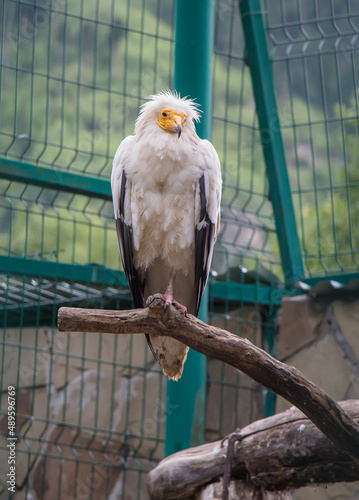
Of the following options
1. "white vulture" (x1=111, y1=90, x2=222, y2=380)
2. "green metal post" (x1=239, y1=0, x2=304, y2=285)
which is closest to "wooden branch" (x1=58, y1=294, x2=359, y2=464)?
"white vulture" (x1=111, y1=90, x2=222, y2=380)

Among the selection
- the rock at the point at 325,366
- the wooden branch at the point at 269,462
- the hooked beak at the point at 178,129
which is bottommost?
the wooden branch at the point at 269,462


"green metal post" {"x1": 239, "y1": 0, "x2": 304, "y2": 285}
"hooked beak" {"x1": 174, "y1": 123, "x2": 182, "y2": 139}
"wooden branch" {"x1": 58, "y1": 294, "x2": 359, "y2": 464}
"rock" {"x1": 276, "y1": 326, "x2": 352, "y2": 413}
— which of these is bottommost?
"wooden branch" {"x1": 58, "y1": 294, "x2": 359, "y2": 464}

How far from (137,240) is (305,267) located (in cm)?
169

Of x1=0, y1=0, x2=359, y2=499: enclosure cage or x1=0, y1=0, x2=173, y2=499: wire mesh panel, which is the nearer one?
x1=0, y1=0, x2=173, y2=499: wire mesh panel

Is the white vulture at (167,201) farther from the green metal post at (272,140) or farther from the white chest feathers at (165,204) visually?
the green metal post at (272,140)

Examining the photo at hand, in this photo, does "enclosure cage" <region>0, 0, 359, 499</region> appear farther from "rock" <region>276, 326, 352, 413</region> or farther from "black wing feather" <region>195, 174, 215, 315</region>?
"black wing feather" <region>195, 174, 215, 315</region>

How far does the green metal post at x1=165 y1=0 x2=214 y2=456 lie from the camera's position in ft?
12.5

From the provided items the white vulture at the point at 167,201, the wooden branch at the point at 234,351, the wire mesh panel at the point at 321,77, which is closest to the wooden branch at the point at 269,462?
the wooden branch at the point at 234,351

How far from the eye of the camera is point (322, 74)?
14.8 ft

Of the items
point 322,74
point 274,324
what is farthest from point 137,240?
point 322,74

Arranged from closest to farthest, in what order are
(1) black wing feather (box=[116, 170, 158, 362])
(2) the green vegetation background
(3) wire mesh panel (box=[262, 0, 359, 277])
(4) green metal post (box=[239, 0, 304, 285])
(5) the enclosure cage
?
(1) black wing feather (box=[116, 170, 158, 362]) → (2) the green vegetation background → (5) the enclosure cage → (3) wire mesh panel (box=[262, 0, 359, 277]) → (4) green metal post (box=[239, 0, 304, 285])

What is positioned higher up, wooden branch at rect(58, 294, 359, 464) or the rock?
the rock

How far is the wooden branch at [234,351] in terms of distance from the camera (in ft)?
7.69

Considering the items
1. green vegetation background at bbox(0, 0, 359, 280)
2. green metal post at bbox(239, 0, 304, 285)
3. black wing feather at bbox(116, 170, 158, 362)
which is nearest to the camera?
black wing feather at bbox(116, 170, 158, 362)
